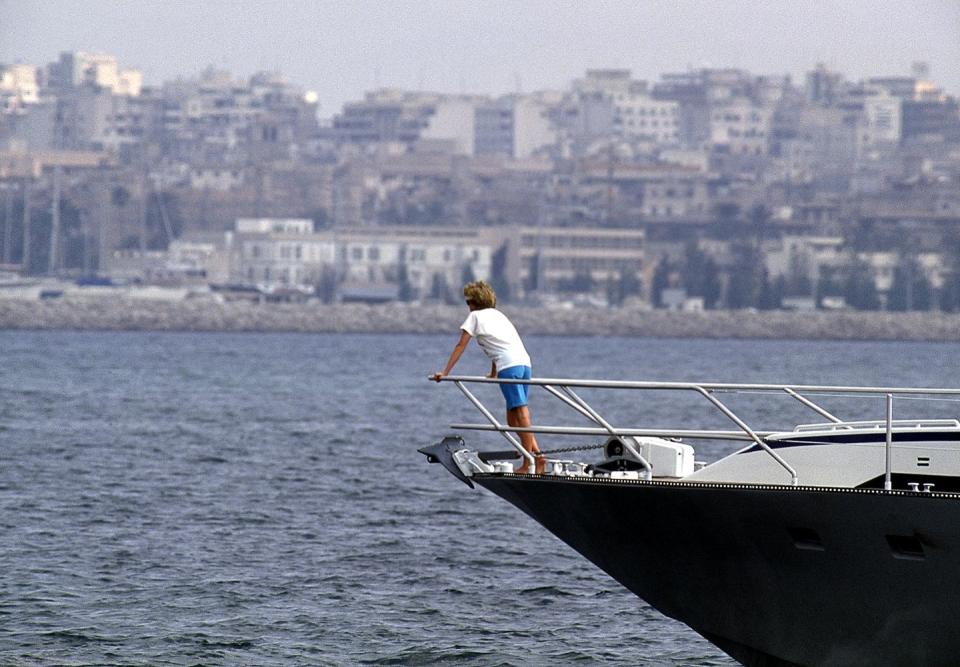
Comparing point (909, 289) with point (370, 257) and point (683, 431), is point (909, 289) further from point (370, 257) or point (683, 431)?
point (683, 431)

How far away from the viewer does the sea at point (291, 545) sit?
1466cm

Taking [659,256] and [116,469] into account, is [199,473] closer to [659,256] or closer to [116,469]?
[116,469]

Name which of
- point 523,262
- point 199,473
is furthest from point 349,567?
point 523,262

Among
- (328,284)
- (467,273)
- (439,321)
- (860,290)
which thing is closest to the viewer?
(439,321)

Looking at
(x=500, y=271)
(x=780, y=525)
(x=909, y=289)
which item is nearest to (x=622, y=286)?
(x=500, y=271)

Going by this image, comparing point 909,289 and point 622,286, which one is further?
point 622,286

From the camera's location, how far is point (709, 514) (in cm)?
1155

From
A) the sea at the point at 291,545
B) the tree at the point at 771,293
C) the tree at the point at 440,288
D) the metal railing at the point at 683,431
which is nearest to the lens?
the metal railing at the point at 683,431

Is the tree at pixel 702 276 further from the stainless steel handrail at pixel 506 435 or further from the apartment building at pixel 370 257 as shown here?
the stainless steel handrail at pixel 506 435

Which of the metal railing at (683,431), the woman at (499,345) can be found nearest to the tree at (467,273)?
the woman at (499,345)

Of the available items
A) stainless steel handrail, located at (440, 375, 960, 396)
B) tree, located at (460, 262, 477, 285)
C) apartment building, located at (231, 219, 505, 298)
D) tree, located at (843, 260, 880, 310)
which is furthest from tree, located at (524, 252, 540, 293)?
stainless steel handrail, located at (440, 375, 960, 396)

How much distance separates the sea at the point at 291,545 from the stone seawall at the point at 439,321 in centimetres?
10107

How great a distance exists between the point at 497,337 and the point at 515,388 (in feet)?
1.20

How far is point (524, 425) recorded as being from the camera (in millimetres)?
12273
